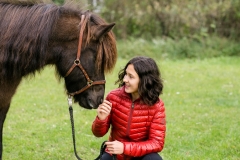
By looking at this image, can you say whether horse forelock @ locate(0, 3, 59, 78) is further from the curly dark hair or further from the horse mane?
the curly dark hair

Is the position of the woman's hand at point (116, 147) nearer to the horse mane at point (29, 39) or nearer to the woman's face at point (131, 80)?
the woman's face at point (131, 80)

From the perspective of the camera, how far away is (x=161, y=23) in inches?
599

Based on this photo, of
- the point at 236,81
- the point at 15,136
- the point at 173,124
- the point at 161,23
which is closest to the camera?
the point at 15,136

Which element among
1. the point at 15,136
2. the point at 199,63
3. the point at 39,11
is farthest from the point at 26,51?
the point at 199,63

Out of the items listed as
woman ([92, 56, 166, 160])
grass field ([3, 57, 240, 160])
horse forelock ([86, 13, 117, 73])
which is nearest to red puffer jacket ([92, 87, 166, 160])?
woman ([92, 56, 166, 160])

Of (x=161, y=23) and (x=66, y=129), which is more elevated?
(x=161, y=23)

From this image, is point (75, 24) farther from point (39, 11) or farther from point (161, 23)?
point (161, 23)

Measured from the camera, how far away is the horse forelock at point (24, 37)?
10.4 ft

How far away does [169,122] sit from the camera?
20.3 feet

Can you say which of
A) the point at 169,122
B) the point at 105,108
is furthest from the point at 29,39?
the point at 169,122

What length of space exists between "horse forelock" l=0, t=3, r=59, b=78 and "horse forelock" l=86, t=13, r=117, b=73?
0.31m

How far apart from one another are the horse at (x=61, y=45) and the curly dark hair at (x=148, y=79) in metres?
0.23

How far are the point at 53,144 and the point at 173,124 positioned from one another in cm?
190

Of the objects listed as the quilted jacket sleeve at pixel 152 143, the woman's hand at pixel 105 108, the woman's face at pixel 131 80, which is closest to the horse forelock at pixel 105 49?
the woman's face at pixel 131 80
